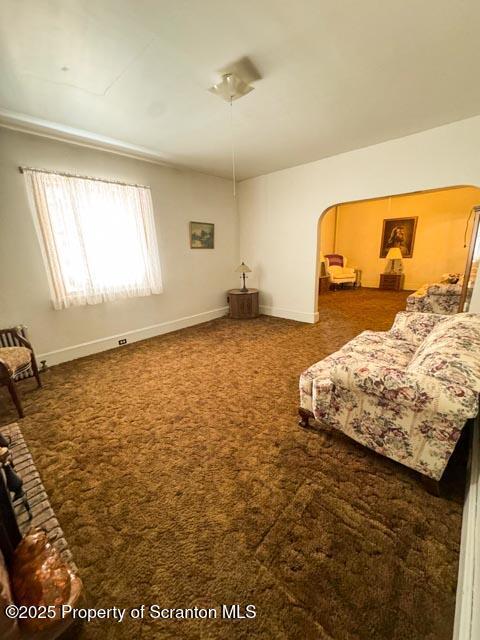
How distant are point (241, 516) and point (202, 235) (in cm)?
412

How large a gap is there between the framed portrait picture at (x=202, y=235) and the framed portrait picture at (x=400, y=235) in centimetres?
531

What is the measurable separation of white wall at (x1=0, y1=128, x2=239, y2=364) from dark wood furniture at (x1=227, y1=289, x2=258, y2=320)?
0.37 m

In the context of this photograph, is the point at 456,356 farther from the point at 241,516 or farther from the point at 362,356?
the point at 241,516

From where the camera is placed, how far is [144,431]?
1.95 metres

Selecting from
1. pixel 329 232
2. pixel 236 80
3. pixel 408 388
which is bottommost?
pixel 408 388

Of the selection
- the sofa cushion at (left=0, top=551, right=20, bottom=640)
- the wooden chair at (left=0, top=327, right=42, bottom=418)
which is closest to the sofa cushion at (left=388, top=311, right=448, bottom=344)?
the sofa cushion at (left=0, top=551, right=20, bottom=640)

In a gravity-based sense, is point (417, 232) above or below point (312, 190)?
below

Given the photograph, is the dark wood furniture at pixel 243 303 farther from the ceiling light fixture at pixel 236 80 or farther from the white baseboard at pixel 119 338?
the ceiling light fixture at pixel 236 80

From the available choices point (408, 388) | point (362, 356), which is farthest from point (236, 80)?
point (408, 388)

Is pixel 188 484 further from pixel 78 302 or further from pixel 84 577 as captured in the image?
pixel 78 302

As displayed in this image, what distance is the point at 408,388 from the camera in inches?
51.3

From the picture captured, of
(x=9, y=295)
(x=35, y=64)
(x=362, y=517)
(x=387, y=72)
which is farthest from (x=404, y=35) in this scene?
(x=9, y=295)

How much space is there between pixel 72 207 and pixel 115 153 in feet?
3.17

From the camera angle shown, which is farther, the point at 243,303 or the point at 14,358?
the point at 243,303
